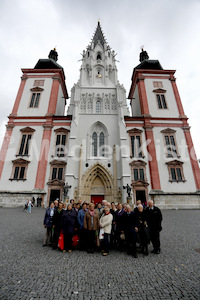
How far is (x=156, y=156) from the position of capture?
18438 mm

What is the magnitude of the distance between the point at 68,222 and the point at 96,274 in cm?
178

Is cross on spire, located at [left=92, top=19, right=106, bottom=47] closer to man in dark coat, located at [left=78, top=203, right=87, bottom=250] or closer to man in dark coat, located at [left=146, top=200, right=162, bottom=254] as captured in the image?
man in dark coat, located at [left=78, top=203, right=87, bottom=250]

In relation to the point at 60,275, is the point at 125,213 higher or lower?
higher

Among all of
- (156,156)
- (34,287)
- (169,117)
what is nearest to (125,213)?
(34,287)

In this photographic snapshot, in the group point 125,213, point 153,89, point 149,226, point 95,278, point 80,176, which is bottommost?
point 95,278

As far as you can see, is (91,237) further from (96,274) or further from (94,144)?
(94,144)

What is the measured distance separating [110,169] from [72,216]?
44.8ft

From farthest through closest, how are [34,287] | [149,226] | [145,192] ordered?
[145,192]
[149,226]
[34,287]

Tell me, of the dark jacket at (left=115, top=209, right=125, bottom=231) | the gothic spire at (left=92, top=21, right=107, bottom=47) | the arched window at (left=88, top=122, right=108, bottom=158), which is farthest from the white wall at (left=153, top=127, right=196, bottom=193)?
the gothic spire at (left=92, top=21, right=107, bottom=47)

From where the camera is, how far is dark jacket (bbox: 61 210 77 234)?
4.61 meters

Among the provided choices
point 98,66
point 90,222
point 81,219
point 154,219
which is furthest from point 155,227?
point 98,66

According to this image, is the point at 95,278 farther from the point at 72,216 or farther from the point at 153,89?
the point at 153,89

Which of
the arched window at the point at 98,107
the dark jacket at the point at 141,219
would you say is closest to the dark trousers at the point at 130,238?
the dark jacket at the point at 141,219

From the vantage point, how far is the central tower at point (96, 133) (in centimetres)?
1766
